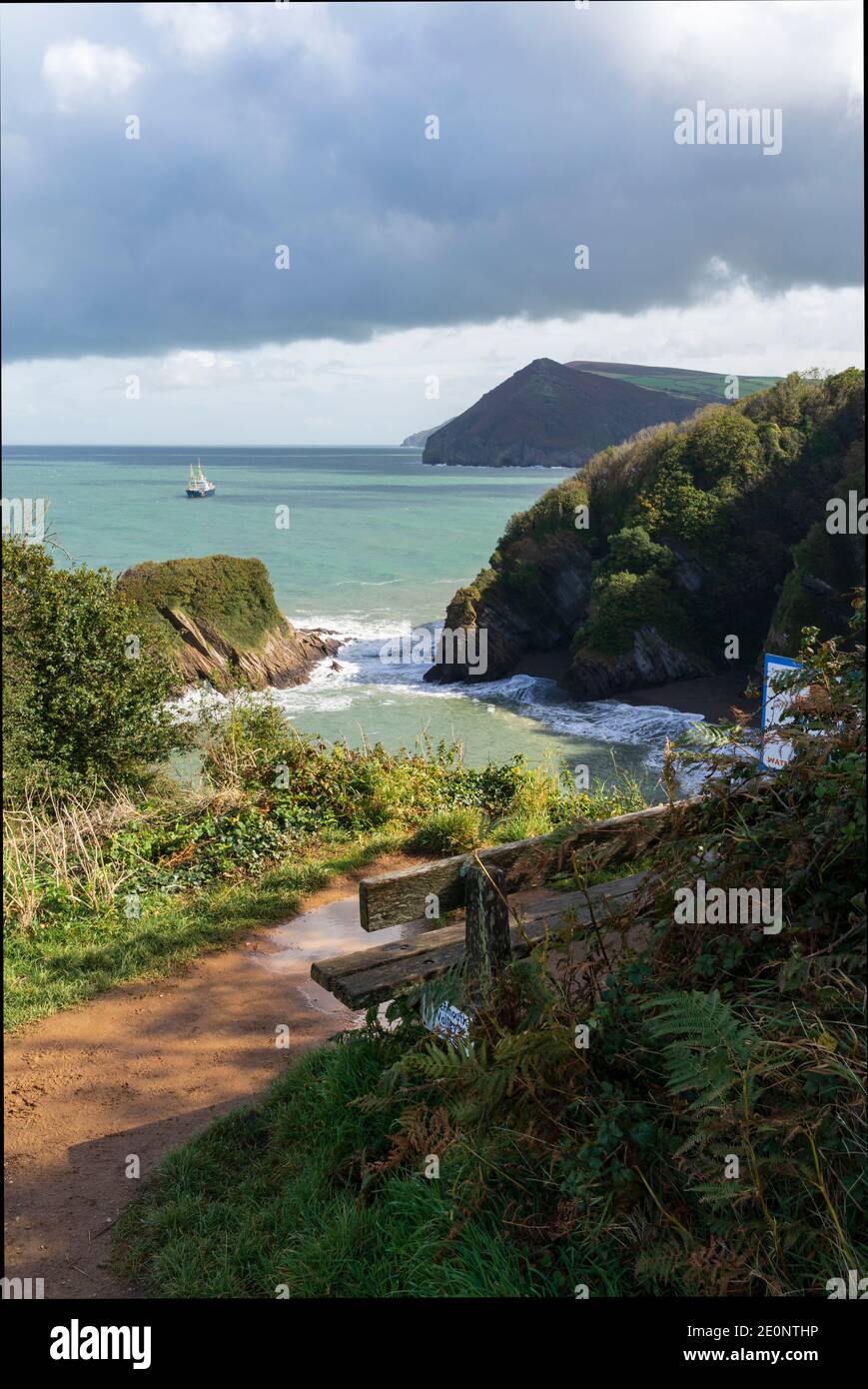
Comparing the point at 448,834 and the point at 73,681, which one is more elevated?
the point at 73,681

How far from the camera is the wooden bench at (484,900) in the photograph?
4133 mm

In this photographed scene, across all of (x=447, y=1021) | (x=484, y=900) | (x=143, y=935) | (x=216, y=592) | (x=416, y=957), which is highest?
(x=216, y=592)

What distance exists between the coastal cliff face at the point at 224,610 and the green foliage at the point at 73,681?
20097 mm

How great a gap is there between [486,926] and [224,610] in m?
34.5

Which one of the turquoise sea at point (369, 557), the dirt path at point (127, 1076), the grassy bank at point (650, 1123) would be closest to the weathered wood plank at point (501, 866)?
the grassy bank at point (650, 1123)

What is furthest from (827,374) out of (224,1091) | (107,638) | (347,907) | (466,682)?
(224,1091)

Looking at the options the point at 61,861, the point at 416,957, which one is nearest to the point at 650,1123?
the point at 416,957

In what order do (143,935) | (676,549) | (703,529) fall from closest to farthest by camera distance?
(143,935) < (676,549) < (703,529)

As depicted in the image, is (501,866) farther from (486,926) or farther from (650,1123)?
(650,1123)

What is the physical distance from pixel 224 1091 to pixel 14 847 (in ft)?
14.4

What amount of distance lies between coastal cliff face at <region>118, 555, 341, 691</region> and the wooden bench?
97.5 feet

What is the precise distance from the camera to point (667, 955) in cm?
345

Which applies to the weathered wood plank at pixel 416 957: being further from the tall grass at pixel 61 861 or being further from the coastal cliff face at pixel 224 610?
the coastal cliff face at pixel 224 610

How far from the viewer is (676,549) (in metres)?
40.3
